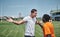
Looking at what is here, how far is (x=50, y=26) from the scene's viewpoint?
6156 millimetres

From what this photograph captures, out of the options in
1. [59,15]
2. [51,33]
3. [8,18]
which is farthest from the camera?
[59,15]

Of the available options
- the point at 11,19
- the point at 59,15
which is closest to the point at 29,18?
the point at 11,19

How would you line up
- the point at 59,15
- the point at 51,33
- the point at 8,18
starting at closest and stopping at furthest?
the point at 51,33 → the point at 8,18 → the point at 59,15

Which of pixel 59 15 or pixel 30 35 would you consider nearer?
pixel 30 35

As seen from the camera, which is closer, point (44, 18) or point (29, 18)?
point (44, 18)

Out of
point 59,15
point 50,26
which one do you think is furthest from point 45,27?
point 59,15

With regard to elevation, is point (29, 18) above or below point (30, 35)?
above

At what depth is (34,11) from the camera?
273 inches

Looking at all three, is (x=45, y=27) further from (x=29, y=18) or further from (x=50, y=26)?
(x=29, y=18)

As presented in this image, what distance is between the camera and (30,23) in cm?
696

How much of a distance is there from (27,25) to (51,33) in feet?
3.40

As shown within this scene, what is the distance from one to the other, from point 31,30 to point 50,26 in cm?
93

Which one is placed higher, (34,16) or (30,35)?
(34,16)

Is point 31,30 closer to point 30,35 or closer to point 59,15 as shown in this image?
point 30,35
